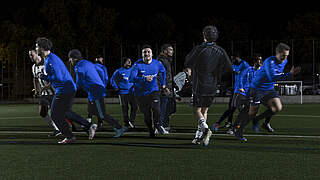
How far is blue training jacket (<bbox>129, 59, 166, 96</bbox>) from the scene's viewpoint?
968 centimetres

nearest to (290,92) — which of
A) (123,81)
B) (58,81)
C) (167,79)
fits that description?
(123,81)

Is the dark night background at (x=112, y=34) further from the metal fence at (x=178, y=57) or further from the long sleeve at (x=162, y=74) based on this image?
the long sleeve at (x=162, y=74)

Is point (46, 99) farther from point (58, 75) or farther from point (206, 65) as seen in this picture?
point (206, 65)

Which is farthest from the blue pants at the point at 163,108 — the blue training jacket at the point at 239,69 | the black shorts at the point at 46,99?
the black shorts at the point at 46,99

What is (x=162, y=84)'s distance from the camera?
Result: 1027 centimetres

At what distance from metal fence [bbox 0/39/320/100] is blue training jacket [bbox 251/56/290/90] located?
22.3 meters

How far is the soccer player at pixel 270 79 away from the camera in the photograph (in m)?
9.08

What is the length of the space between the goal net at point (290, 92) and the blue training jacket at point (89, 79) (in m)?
21.6

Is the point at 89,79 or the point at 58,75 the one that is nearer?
the point at 58,75

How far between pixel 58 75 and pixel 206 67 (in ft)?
8.67

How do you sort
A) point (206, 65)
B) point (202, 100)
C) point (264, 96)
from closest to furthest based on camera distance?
1. point (206, 65)
2. point (202, 100)
3. point (264, 96)

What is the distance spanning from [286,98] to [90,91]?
22.6 meters

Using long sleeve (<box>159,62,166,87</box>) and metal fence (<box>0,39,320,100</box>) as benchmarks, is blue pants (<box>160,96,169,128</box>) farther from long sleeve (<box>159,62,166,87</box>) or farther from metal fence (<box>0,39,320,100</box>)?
metal fence (<box>0,39,320,100</box>)

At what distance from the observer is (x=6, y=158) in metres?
7.09
